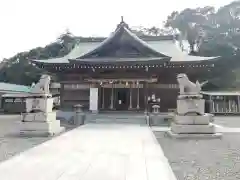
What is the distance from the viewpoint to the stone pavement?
5090mm

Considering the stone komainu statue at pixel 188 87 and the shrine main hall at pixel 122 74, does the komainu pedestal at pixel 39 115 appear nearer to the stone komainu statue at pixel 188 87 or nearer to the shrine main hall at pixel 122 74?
the stone komainu statue at pixel 188 87

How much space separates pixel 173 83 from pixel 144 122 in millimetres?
4410

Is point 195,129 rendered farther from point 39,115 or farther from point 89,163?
point 39,115

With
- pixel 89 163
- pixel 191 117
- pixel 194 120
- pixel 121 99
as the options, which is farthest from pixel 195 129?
pixel 121 99

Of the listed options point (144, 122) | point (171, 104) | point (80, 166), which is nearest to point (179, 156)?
point (80, 166)

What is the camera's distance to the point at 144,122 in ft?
54.3

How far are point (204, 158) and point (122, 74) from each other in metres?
12.9

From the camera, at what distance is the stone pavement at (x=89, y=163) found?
16.7ft

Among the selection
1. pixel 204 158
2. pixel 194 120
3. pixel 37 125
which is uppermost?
pixel 194 120

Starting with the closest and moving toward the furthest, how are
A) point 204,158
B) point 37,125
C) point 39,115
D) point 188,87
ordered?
point 204,158 → point 37,125 → point 39,115 → point 188,87

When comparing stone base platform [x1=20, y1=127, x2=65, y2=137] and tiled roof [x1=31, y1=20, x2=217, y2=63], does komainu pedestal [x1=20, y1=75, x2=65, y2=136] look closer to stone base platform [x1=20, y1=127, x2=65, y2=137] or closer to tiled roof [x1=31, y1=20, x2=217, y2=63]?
stone base platform [x1=20, y1=127, x2=65, y2=137]

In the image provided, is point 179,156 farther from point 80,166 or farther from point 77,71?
point 77,71

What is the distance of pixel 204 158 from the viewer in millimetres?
6918

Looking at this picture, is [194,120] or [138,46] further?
[138,46]
